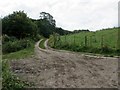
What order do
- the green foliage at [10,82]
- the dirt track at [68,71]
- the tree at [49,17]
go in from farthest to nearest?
1. the tree at [49,17]
2. the dirt track at [68,71]
3. the green foliage at [10,82]

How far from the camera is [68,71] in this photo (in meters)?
21.6

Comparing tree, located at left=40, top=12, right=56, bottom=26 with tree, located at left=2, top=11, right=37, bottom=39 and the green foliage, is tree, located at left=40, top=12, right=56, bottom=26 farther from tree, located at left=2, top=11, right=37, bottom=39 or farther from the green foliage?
the green foliage

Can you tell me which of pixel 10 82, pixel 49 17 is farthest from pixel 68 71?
pixel 49 17

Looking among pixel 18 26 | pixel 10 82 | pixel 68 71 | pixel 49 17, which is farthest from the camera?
pixel 49 17

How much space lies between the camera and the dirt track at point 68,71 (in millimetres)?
18859

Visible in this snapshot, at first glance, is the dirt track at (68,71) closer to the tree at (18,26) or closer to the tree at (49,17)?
the tree at (18,26)

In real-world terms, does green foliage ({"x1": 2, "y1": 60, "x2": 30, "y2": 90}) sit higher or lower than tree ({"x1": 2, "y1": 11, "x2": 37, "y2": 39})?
lower

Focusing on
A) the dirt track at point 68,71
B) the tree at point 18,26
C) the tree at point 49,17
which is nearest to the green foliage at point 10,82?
the dirt track at point 68,71

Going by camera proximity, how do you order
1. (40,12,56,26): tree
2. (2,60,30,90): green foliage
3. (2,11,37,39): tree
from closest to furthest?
(2,60,30,90): green foliage < (2,11,37,39): tree < (40,12,56,26): tree

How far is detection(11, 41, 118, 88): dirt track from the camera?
18.9 meters

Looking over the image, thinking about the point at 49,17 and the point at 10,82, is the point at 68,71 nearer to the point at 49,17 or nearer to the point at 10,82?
the point at 10,82

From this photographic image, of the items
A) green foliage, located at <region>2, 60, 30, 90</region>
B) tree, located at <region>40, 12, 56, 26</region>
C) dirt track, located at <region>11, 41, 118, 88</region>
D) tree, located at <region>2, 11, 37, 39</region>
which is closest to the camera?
green foliage, located at <region>2, 60, 30, 90</region>

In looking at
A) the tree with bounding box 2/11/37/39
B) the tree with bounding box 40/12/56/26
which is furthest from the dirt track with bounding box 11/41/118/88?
the tree with bounding box 40/12/56/26

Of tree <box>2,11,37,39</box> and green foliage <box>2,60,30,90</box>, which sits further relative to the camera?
tree <box>2,11,37,39</box>
